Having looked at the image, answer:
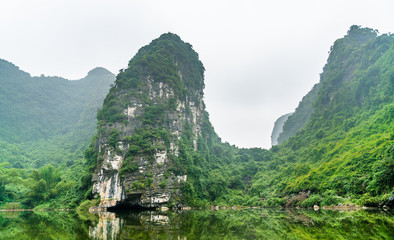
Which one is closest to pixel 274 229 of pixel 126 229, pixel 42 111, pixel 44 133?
pixel 126 229

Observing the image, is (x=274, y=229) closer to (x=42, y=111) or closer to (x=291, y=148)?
(x=291, y=148)

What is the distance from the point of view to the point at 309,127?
58.1 m

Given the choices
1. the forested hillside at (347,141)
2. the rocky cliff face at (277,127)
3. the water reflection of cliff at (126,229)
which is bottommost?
the water reflection of cliff at (126,229)

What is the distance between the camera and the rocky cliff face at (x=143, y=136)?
3134 centimetres

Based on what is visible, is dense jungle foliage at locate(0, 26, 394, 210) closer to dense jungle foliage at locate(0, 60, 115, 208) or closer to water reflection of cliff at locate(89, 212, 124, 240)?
dense jungle foliage at locate(0, 60, 115, 208)

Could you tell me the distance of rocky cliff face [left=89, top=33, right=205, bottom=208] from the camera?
31344 mm

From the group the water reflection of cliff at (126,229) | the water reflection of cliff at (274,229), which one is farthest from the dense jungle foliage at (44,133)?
A: the water reflection of cliff at (274,229)

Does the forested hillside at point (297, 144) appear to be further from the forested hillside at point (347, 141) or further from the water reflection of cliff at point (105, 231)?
the water reflection of cliff at point (105, 231)

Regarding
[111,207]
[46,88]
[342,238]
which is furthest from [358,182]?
[46,88]

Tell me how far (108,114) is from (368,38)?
65431 mm

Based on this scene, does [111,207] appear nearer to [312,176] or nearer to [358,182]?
[312,176]

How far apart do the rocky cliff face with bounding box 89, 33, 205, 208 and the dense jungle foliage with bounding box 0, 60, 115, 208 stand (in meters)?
7.01

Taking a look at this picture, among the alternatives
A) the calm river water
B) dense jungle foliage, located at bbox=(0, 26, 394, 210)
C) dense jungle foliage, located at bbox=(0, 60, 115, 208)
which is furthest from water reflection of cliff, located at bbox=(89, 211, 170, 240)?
dense jungle foliage, located at bbox=(0, 60, 115, 208)

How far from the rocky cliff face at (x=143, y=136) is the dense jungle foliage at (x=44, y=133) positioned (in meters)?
7.01
